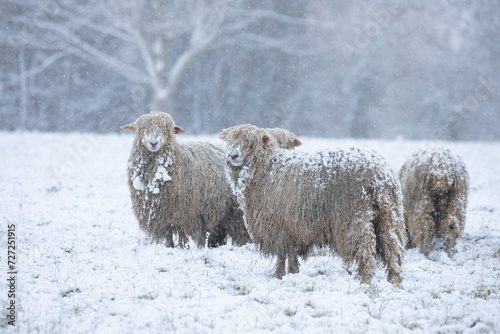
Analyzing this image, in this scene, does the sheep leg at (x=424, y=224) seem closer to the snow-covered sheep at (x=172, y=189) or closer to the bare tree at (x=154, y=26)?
the snow-covered sheep at (x=172, y=189)

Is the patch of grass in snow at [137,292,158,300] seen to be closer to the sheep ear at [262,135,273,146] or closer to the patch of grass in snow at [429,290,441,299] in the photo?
the sheep ear at [262,135,273,146]

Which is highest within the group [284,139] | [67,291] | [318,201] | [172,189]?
[284,139]

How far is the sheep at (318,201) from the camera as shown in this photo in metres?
4.96

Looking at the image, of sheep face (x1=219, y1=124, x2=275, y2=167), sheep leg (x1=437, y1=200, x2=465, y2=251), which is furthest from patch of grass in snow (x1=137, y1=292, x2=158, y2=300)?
sheep leg (x1=437, y1=200, x2=465, y2=251)

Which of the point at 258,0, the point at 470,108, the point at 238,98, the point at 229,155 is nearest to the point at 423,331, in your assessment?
the point at 229,155

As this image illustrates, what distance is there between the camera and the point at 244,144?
5676mm

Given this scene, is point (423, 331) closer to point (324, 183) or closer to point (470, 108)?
point (324, 183)

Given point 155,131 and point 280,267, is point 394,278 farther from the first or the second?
point 155,131

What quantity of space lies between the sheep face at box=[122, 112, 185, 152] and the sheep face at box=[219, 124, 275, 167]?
4.24 ft

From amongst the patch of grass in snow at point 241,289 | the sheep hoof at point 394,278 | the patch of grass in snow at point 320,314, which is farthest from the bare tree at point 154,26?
the patch of grass in snow at point 320,314

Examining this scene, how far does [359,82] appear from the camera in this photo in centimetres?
3225

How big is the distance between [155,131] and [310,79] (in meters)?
26.4

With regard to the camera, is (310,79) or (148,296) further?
(310,79)

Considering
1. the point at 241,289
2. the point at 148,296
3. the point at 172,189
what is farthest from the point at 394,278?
the point at 172,189
